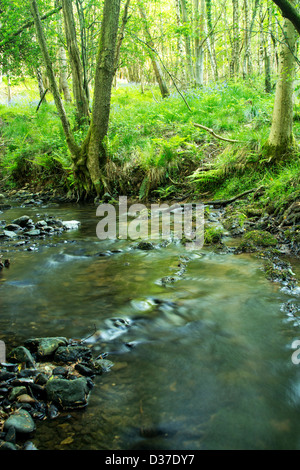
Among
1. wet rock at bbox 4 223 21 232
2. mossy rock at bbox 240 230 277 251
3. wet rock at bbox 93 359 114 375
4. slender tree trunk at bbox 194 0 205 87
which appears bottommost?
wet rock at bbox 93 359 114 375

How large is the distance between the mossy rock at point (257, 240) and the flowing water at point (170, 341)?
9.3 inches

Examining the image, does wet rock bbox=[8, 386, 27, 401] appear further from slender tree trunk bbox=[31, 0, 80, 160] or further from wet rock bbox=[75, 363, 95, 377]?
slender tree trunk bbox=[31, 0, 80, 160]

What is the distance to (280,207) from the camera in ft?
17.0

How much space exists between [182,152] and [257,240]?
14.1 ft

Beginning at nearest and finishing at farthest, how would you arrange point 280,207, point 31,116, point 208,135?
point 280,207 < point 208,135 < point 31,116

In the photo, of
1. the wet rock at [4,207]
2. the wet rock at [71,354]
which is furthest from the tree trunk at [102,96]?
the wet rock at [71,354]

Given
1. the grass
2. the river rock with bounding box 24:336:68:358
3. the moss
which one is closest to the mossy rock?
the moss

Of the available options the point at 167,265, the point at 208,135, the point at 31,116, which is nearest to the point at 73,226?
the point at 167,265

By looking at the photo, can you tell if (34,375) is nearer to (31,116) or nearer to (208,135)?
(208,135)

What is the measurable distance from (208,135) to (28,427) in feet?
28.0

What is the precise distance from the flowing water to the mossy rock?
0.24m

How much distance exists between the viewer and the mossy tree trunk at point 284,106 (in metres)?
5.12

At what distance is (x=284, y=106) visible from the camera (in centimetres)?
542

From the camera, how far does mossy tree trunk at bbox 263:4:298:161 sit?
5.12 m
